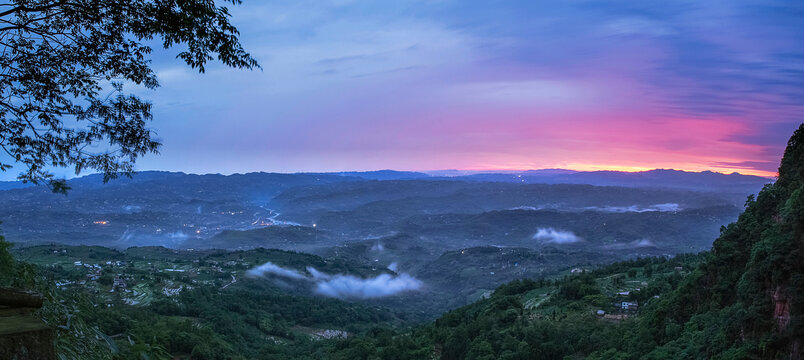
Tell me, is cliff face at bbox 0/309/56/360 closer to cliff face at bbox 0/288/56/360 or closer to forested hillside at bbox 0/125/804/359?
cliff face at bbox 0/288/56/360

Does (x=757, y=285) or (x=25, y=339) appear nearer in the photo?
(x=25, y=339)

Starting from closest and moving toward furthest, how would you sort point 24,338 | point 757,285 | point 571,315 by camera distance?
point 24,338 → point 757,285 → point 571,315

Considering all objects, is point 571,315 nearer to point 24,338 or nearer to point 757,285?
point 757,285

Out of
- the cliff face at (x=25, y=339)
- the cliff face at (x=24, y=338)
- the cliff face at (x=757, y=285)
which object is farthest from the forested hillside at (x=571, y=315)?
the cliff face at (x=25, y=339)

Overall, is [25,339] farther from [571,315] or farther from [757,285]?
[571,315]

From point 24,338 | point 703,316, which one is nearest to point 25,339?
point 24,338

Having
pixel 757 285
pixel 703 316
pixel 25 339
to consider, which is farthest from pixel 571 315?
pixel 25 339

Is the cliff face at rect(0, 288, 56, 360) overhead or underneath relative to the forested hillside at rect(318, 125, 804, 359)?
overhead

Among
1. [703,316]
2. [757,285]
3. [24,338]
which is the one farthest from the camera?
[703,316]

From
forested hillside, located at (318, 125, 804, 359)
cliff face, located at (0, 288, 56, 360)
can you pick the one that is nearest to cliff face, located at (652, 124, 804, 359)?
forested hillside, located at (318, 125, 804, 359)

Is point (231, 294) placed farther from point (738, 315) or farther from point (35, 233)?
point (35, 233)

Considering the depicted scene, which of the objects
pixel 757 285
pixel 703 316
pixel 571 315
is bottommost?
pixel 571 315

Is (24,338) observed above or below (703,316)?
above
